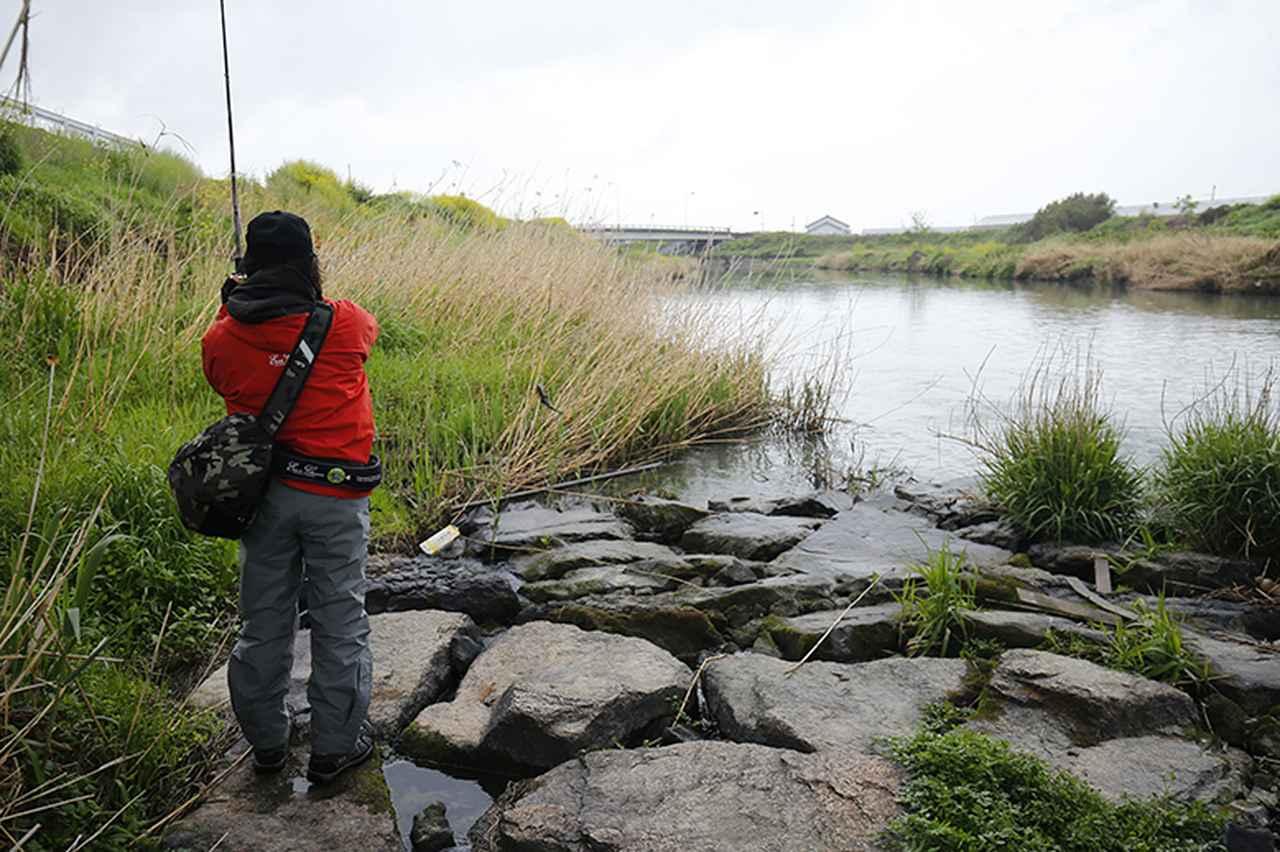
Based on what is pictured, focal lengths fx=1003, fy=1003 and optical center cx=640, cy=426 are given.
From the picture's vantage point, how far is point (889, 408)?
11078 mm

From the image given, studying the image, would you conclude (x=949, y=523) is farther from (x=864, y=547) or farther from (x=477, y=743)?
(x=477, y=743)

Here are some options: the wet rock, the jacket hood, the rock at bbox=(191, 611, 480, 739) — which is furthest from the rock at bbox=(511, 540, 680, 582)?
the jacket hood

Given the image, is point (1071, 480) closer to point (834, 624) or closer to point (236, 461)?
point (834, 624)

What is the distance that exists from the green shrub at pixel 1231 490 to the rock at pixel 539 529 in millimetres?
3215

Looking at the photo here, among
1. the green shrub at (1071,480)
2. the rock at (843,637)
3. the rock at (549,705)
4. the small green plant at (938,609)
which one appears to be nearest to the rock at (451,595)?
the rock at (549,705)

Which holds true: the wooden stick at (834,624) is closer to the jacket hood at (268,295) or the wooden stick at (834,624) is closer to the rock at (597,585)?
the rock at (597,585)

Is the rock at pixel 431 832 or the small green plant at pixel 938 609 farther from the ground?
the small green plant at pixel 938 609

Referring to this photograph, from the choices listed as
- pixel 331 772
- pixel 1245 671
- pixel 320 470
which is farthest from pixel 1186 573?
pixel 320 470

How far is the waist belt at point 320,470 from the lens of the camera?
2.95 meters

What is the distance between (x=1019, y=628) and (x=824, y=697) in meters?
1.08

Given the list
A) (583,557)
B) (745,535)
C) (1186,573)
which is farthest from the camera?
(745,535)

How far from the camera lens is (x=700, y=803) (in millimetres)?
3004

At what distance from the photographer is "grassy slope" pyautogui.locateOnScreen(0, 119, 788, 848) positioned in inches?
145

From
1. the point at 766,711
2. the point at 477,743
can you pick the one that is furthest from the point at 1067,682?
the point at 477,743
